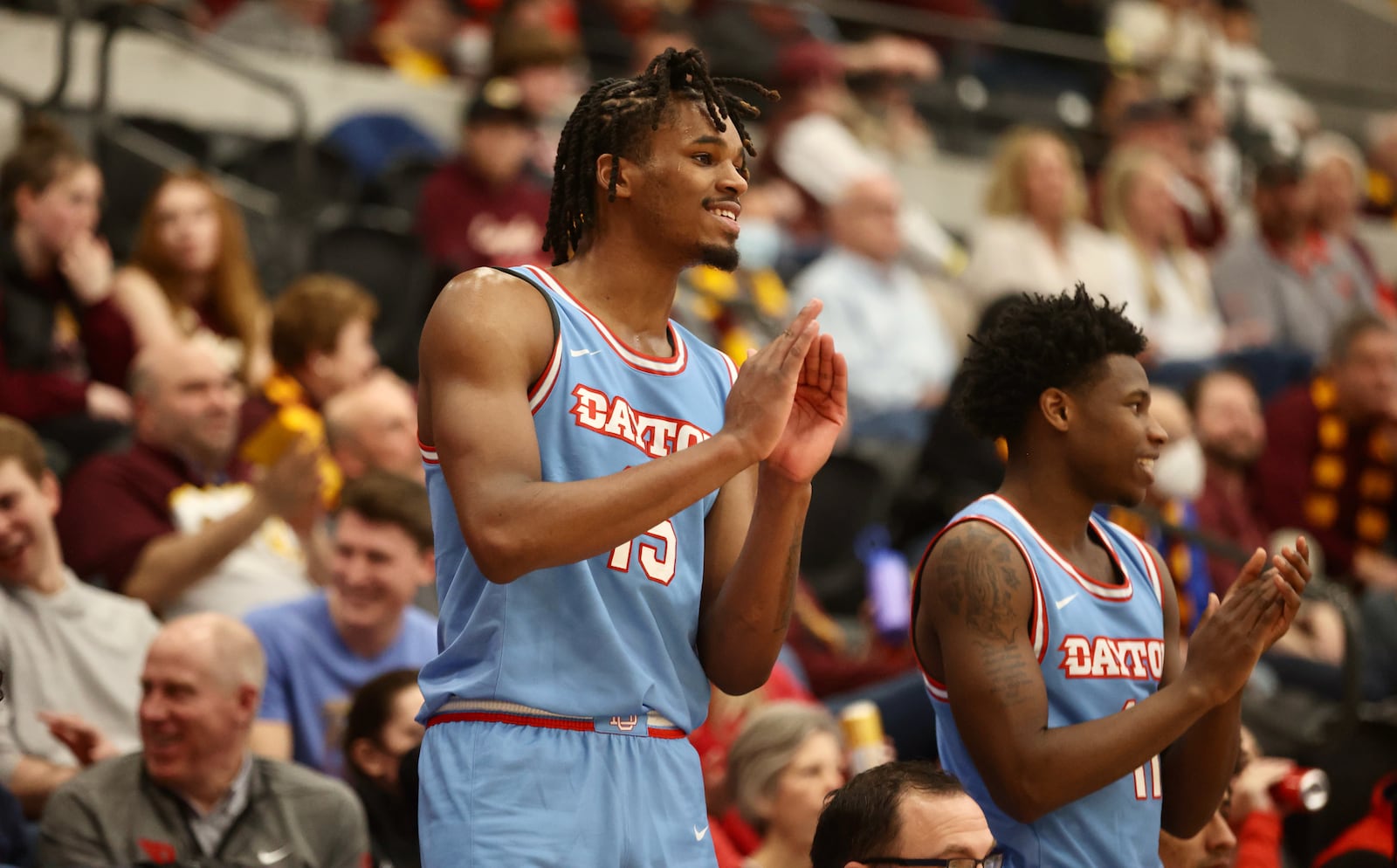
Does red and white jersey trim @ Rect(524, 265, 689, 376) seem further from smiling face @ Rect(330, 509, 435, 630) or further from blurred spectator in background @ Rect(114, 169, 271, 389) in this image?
blurred spectator in background @ Rect(114, 169, 271, 389)

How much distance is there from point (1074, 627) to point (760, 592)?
2.76ft

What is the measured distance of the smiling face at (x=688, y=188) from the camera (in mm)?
2902

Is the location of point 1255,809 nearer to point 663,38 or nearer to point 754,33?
point 663,38

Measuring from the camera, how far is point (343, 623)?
5363 millimetres

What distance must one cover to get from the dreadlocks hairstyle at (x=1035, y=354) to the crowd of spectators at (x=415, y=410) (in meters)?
0.87

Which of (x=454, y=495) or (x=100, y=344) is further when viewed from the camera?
(x=100, y=344)

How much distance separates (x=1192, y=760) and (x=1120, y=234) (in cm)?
739

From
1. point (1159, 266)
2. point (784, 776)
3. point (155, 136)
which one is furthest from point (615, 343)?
point (1159, 266)

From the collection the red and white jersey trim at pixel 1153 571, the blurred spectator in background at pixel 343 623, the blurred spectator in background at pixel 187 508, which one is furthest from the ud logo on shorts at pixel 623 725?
the blurred spectator in background at pixel 187 508

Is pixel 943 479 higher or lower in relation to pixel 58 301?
lower

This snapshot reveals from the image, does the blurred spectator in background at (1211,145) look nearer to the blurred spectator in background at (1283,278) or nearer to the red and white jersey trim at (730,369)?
the blurred spectator in background at (1283,278)

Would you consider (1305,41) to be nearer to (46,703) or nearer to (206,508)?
(206,508)

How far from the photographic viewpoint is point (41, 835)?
4316 mm

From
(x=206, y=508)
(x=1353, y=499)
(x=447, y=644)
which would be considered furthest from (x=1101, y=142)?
(x=447, y=644)
